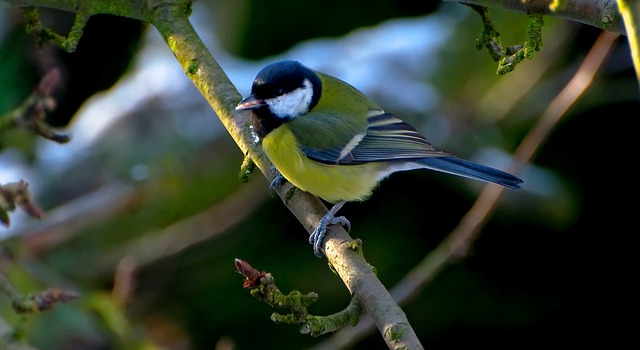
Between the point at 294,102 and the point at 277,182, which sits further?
the point at 294,102

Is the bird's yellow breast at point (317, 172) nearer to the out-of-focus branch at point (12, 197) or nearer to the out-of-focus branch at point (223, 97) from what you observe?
the out-of-focus branch at point (223, 97)

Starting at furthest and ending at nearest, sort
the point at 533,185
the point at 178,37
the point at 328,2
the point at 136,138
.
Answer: the point at 136,138, the point at 328,2, the point at 533,185, the point at 178,37

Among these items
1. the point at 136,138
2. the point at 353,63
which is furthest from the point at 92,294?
the point at 353,63

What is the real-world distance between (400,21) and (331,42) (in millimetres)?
276

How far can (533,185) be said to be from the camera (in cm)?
284

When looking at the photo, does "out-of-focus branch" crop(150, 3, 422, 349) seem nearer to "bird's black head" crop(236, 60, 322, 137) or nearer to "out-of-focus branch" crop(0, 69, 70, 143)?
"bird's black head" crop(236, 60, 322, 137)

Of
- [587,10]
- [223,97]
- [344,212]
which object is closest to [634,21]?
[587,10]

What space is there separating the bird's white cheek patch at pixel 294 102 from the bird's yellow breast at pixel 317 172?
0.14 feet

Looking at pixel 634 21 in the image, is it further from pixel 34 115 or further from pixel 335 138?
pixel 335 138

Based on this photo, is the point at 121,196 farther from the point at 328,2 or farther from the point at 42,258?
the point at 328,2

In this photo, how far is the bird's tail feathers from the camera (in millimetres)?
2099

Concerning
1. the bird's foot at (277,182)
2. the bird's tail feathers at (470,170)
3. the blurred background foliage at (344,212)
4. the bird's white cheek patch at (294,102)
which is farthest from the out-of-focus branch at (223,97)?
the blurred background foliage at (344,212)

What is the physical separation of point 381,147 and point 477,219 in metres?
0.33

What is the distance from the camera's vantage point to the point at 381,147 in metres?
2.35
